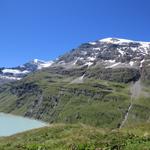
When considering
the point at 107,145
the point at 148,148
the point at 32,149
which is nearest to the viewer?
the point at 148,148

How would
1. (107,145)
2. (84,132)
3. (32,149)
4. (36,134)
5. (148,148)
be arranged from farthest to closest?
(36,134) → (84,132) → (32,149) → (107,145) → (148,148)

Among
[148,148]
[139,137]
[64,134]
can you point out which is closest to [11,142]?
[64,134]

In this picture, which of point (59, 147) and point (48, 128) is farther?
point (48, 128)

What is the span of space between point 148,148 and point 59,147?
27.7 feet

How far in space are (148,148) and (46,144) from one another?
10.8m

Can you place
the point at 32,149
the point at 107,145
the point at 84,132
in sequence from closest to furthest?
the point at 107,145, the point at 32,149, the point at 84,132

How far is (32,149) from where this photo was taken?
32.0m

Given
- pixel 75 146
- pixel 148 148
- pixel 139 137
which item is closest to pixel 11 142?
pixel 75 146

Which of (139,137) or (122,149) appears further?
(139,137)

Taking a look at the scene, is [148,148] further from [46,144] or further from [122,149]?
[46,144]

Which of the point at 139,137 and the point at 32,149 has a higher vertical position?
the point at 139,137

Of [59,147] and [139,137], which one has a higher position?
[139,137]

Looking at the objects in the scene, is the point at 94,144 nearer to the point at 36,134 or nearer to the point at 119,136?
the point at 119,136

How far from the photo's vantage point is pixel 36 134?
42094 millimetres
